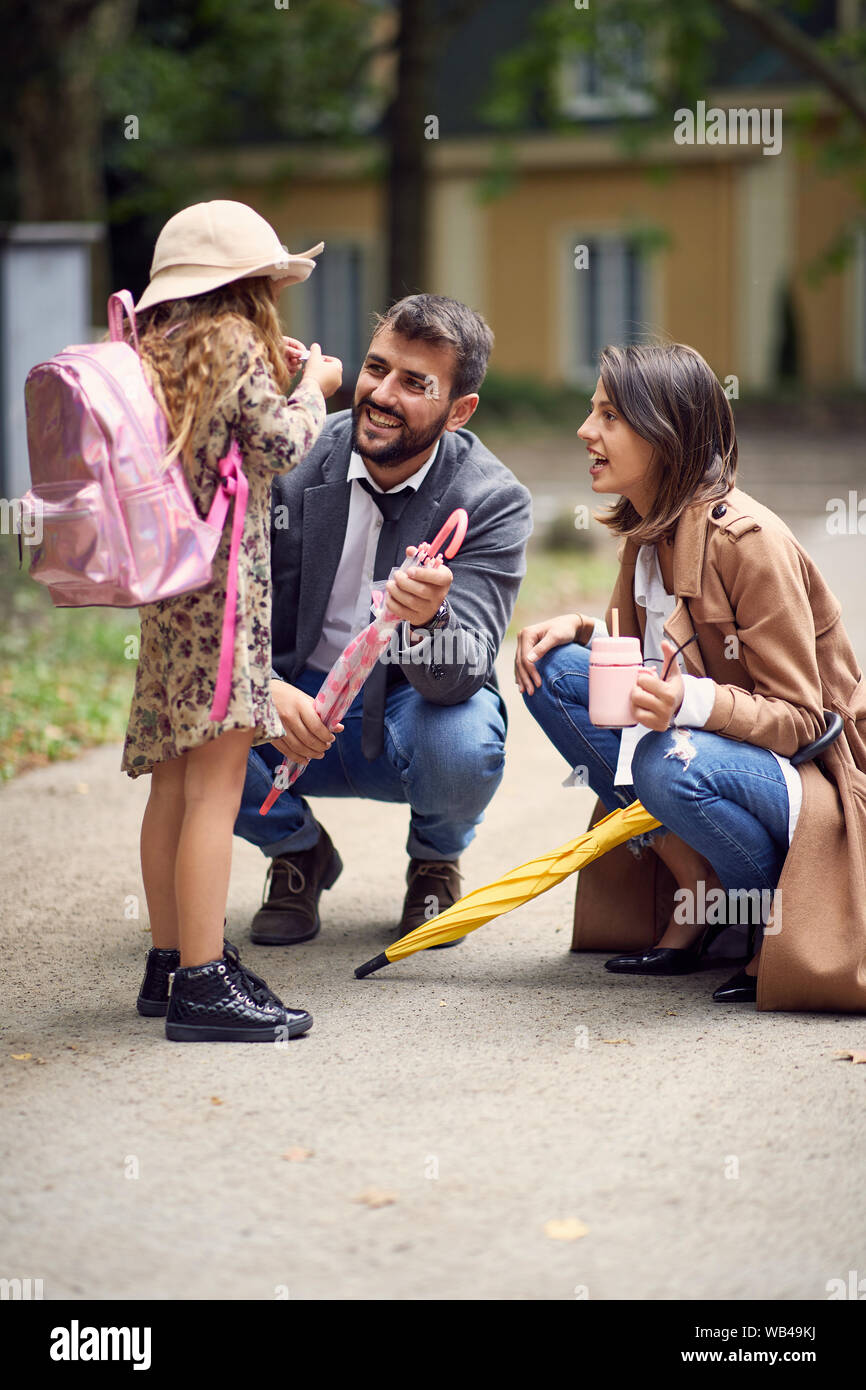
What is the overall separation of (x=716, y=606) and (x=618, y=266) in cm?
2331

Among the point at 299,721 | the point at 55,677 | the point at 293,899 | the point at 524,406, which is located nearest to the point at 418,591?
the point at 299,721

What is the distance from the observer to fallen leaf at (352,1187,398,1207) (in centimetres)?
258

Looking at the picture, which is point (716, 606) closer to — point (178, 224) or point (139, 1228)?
point (178, 224)

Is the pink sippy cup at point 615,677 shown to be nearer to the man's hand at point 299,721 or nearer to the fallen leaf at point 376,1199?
the man's hand at point 299,721

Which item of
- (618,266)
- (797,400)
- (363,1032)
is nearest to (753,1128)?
(363,1032)

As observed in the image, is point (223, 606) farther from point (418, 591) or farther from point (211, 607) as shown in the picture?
point (418, 591)

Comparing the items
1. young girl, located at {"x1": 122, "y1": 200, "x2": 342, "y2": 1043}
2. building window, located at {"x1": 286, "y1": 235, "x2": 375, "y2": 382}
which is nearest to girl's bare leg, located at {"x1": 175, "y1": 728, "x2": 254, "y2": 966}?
young girl, located at {"x1": 122, "y1": 200, "x2": 342, "y2": 1043}

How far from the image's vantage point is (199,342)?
3.08m

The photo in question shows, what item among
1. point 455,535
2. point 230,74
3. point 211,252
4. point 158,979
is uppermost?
point 230,74

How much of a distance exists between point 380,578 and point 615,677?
88 cm

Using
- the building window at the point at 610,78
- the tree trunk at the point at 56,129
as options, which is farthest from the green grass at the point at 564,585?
the building window at the point at 610,78

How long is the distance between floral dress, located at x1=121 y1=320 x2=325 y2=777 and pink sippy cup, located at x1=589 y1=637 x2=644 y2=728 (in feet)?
2.22

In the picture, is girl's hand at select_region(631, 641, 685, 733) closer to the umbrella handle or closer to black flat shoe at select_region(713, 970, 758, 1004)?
the umbrella handle

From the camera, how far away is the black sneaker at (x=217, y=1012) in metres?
3.25
